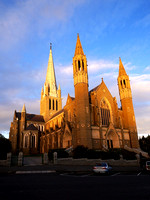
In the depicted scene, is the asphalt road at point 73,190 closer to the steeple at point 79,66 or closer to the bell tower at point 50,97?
the steeple at point 79,66

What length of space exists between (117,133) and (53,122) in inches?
1102

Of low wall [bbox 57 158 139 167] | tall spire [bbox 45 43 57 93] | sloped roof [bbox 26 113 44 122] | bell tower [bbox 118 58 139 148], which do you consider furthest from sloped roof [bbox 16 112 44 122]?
low wall [bbox 57 158 139 167]

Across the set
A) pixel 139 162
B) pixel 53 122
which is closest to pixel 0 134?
pixel 53 122

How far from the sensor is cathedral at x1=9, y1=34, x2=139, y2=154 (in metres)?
36.2

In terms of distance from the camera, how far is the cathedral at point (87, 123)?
3619 cm

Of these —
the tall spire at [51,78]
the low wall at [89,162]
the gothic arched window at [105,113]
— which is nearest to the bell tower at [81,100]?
the gothic arched window at [105,113]

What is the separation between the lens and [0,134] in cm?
5659

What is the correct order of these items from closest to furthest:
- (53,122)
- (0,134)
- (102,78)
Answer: (102,78)
(0,134)
(53,122)

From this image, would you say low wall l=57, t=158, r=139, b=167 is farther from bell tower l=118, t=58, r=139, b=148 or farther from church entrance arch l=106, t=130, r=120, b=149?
bell tower l=118, t=58, r=139, b=148

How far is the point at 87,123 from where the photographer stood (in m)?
35.6

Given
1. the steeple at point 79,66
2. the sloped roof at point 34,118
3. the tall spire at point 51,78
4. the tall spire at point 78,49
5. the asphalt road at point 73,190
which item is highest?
the tall spire at point 51,78

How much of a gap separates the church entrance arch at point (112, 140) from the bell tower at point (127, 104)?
5.33m

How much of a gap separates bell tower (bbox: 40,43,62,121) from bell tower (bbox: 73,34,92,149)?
35.6m

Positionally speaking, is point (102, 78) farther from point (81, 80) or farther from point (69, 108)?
point (69, 108)
